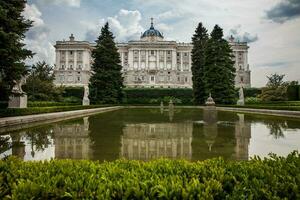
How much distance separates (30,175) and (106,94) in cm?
3968

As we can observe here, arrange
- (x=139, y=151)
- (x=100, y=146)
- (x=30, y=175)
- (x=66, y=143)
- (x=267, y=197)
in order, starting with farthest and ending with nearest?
(x=66, y=143) → (x=100, y=146) → (x=139, y=151) → (x=30, y=175) → (x=267, y=197)

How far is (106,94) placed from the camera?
42188 millimetres

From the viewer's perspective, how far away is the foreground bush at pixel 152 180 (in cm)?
240

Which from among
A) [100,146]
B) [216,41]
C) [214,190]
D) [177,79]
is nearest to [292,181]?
[214,190]

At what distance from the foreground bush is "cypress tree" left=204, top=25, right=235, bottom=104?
3646 cm

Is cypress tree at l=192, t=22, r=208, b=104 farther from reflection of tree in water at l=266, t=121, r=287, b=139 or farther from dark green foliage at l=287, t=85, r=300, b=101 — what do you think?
reflection of tree in water at l=266, t=121, r=287, b=139

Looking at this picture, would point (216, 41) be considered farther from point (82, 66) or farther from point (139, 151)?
point (82, 66)

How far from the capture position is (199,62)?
46875 millimetres

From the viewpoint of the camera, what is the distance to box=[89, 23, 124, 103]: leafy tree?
41.8 metres

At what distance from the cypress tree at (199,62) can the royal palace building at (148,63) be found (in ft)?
145

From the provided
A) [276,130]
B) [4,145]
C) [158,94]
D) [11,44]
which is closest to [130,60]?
[158,94]

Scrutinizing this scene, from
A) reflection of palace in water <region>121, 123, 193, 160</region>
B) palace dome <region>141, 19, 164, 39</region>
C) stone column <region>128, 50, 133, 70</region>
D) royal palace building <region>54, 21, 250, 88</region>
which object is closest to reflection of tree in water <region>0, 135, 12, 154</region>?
reflection of palace in water <region>121, 123, 193, 160</region>

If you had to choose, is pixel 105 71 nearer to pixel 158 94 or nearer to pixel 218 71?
pixel 218 71

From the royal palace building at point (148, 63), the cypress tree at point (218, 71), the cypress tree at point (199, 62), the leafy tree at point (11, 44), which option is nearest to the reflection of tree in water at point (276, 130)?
the leafy tree at point (11, 44)
